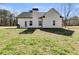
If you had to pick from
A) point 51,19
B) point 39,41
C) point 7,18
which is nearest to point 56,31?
point 51,19

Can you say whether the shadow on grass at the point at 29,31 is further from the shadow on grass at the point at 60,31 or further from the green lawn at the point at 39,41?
the shadow on grass at the point at 60,31

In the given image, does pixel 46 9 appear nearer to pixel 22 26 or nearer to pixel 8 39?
pixel 22 26

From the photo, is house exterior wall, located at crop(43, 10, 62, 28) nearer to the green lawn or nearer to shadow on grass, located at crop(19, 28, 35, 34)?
the green lawn

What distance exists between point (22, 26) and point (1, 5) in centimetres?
42

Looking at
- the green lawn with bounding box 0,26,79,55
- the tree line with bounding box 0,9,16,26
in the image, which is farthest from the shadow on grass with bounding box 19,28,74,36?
the tree line with bounding box 0,9,16,26

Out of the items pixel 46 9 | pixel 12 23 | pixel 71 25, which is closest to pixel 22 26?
pixel 12 23

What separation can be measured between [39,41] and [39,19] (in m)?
0.32

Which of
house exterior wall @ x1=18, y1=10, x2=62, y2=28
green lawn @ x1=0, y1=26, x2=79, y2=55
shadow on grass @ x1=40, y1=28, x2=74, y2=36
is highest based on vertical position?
house exterior wall @ x1=18, y1=10, x2=62, y2=28

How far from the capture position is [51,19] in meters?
4.18

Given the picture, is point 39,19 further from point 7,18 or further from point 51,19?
point 7,18

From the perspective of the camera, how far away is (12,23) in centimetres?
421

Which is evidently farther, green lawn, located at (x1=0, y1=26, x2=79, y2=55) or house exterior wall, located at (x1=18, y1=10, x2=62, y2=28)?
house exterior wall, located at (x1=18, y1=10, x2=62, y2=28)

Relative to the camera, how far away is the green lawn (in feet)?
13.2

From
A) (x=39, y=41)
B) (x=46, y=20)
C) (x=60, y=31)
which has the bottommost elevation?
(x=39, y=41)
